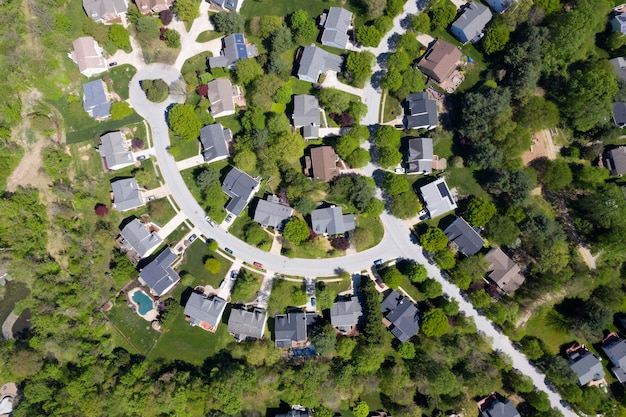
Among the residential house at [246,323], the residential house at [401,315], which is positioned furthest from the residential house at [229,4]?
the residential house at [401,315]

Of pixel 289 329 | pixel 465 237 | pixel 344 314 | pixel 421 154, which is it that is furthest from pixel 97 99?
pixel 465 237

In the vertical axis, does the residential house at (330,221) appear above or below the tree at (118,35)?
below

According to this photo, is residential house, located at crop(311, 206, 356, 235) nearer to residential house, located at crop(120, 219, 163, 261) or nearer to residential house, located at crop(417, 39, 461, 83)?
residential house, located at crop(120, 219, 163, 261)

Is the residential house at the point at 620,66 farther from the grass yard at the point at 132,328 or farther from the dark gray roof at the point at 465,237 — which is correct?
the grass yard at the point at 132,328

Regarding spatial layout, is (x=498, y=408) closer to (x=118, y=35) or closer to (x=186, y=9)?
(x=186, y=9)

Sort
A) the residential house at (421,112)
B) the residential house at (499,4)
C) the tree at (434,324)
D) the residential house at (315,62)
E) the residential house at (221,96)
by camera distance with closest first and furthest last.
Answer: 1. the tree at (434,324)
2. the residential house at (421,112)
3. the residential house at (499,4)
4. the residential house at (315,62)
5. the residential house at (221,96)


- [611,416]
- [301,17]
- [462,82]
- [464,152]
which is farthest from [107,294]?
[611,416]

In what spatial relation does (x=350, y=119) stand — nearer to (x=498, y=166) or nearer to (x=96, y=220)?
(x=498, y=166)
